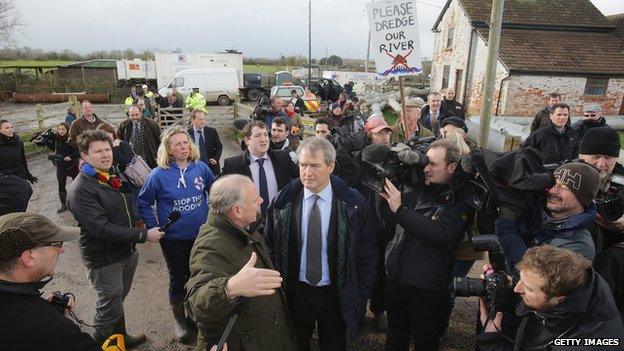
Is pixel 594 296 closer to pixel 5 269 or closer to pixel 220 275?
pixel 220 275

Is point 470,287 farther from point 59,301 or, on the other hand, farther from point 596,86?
point 596,86

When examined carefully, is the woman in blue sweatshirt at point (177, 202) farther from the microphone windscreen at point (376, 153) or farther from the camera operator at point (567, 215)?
the camera operator at point (567, 215)

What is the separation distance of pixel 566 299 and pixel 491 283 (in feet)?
1.06

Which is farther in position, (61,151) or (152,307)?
(61,151)

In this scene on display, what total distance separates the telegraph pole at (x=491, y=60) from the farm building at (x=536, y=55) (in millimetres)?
12496

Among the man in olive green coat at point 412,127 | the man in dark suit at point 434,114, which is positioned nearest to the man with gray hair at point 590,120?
the man in dark suit at point 434,114

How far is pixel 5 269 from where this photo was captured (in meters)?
1.56

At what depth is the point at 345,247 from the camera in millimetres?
2645

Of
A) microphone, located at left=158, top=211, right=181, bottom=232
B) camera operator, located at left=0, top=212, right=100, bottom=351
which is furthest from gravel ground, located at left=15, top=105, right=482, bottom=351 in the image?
camera operator, located at left=0, top=212, right=100, bottom=351

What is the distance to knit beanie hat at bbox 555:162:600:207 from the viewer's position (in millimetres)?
2092

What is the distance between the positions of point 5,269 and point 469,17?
2366cm

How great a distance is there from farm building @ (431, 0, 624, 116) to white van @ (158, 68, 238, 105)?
1484cm

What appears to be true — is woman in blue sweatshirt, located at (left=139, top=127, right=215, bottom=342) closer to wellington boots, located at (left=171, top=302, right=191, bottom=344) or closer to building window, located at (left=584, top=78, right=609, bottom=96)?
wellington boots, located at (left=171, top=302, right=191, bottom=344)

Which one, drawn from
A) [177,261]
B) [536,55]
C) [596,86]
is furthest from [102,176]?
[596,86]
